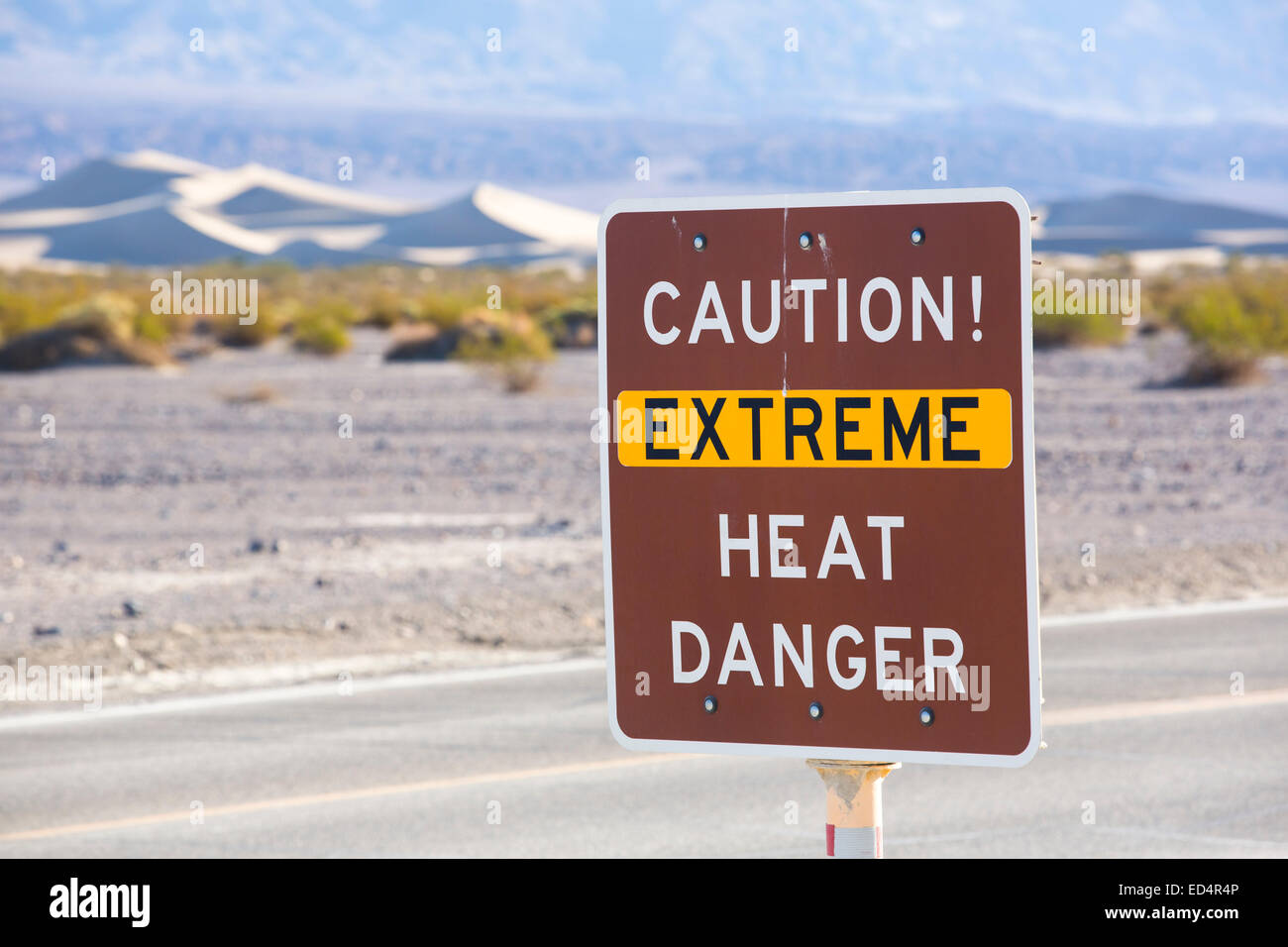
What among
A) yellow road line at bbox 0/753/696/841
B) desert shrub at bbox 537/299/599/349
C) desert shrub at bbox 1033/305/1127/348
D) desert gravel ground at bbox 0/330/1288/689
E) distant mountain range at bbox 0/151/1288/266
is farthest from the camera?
distant mountain range at bbox 0/151/1288/266

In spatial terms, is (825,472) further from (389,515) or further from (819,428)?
(389,515)

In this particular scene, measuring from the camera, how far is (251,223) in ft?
512

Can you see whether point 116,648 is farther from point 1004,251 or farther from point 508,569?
point 1004,251

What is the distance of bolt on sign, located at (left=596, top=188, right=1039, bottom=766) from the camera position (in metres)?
2.24

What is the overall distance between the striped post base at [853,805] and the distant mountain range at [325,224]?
132959 mm

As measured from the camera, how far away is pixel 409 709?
8.43 m

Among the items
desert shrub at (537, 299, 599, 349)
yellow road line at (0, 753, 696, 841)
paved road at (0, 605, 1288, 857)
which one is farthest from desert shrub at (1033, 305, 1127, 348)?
yellow road line at (0, 753, 696, 841)

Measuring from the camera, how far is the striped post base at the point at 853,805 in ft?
7.96

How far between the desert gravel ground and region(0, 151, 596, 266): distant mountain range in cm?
10736

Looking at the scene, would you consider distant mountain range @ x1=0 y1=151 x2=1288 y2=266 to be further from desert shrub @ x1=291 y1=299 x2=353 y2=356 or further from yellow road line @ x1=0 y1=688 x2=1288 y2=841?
yellow road line @ x1=0 y1=688 x2=1288 y2=841

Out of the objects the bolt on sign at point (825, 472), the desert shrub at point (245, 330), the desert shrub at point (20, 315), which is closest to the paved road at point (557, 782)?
the bolt on sign at point (825, 472)

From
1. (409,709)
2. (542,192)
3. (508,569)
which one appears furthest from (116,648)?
(542,192)

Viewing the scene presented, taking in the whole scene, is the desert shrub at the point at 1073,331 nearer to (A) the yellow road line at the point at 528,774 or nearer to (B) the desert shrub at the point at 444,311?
(B) the desert shrub at the point at 444,311
